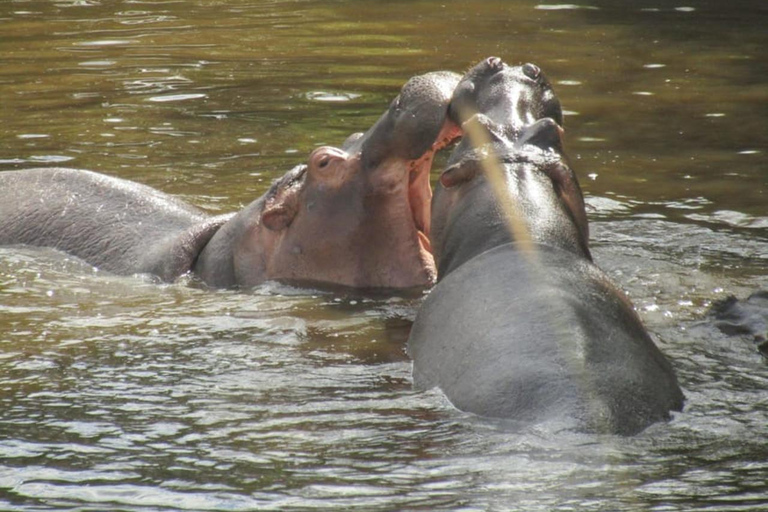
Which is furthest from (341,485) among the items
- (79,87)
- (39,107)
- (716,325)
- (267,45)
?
(267,45)

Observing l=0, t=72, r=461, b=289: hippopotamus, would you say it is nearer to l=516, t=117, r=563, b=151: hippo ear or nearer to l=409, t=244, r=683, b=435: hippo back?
l=516, t=117, r=563, b=151: hippo ear

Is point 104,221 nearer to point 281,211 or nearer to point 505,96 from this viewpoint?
point 281,211

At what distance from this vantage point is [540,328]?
4.68 metres

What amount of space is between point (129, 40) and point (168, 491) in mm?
11158

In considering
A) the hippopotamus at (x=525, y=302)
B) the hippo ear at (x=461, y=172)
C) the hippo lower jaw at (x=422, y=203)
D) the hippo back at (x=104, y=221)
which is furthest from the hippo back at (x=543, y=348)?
the hippo back at (x=104, y=221)

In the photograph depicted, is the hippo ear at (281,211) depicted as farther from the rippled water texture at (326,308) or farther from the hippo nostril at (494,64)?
the hippo nostril at (494,64)

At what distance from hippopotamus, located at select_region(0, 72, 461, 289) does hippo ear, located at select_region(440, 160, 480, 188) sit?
74 centimetres

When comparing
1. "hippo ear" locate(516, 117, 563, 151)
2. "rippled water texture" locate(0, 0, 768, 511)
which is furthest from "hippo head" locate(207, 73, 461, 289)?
"hippo ear" locate(516, 117, 563, 151)

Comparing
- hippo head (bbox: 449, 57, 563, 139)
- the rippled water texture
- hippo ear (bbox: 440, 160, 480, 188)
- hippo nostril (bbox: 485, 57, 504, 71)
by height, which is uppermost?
hippo nostril (bbox: 485, 57, 504, 71)

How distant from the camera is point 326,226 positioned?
707 centimetres

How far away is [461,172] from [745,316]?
50.8 inches

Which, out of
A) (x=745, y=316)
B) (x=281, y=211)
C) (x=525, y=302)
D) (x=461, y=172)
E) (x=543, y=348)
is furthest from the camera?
(x=281, y=211)

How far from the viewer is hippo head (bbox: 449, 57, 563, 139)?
239 inches

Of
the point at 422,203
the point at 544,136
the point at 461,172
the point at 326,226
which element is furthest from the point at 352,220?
the point at 544,136
